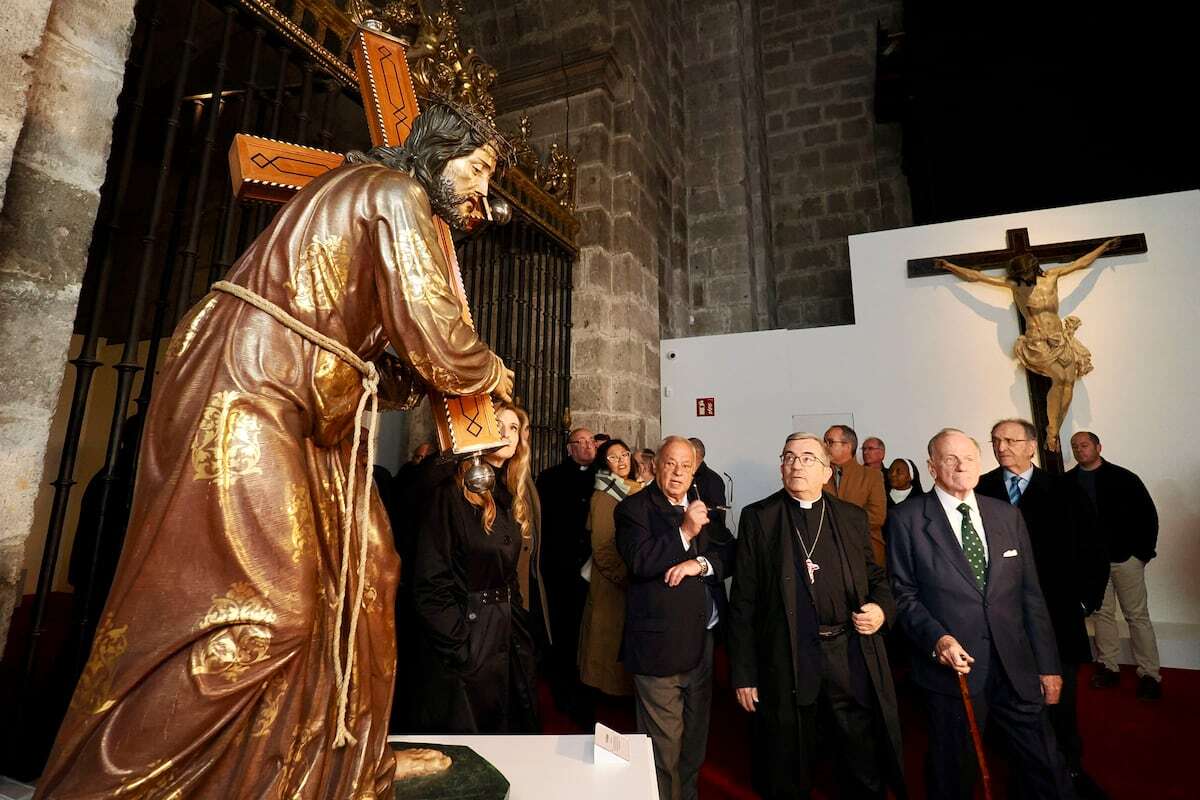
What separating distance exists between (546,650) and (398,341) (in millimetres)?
2831

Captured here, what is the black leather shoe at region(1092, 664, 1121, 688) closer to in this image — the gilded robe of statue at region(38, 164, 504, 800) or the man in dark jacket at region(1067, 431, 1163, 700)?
the man in dark jacket at region(1067, 431, 1163, 700)

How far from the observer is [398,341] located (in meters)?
1.15

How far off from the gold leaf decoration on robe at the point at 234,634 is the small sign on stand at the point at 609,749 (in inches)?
37.9

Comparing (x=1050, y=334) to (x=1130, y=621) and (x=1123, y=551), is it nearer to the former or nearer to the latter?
(x=1123, y=551)

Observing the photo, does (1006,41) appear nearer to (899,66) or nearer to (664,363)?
(899,66)

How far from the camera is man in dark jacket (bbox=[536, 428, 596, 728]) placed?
3627 mm

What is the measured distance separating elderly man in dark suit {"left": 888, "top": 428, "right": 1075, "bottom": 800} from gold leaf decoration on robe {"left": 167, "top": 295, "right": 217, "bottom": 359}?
8.26 feet

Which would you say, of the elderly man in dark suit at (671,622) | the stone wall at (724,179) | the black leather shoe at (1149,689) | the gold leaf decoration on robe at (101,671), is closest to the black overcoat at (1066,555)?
the black leather shoe at (1149,689)

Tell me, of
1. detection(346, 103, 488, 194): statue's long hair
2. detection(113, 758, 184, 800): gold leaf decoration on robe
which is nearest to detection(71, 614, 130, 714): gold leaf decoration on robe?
detection(113, 758, 184, 800): gold leaf decoration on robe

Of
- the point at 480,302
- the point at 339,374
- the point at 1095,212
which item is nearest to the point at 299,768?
the point at 339,374

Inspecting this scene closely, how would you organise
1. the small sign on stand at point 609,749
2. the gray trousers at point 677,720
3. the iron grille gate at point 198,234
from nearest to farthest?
the small sign on stand at point 609,749, the iron grille gate at point 198,234, the gray trousers at point 677,720

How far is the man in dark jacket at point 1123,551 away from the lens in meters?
3.79

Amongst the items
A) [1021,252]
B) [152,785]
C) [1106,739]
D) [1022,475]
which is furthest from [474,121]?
[1021,252]

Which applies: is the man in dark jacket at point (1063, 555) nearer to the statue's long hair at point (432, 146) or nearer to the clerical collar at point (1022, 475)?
the clerical collar at point (1022, 475)
